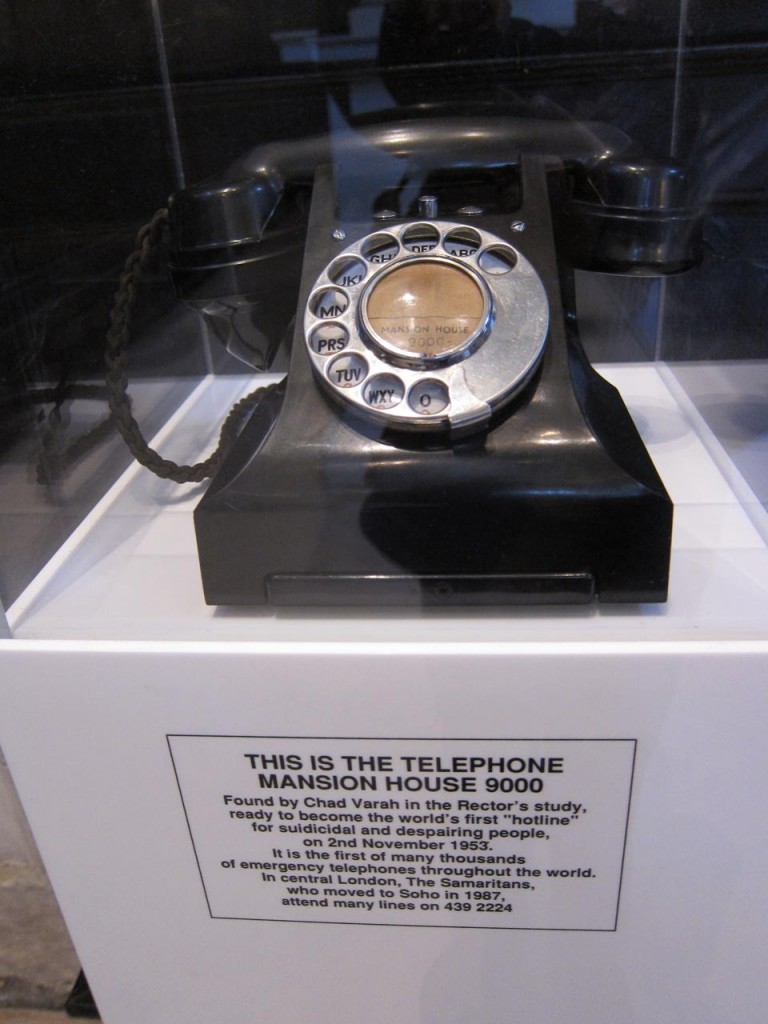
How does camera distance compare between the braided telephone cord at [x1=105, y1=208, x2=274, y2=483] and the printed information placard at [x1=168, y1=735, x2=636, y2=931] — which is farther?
the braided telephone cord at [x1=105, y1=208, x2=274, y2=483]

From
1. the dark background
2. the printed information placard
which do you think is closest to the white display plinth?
the printed information placard

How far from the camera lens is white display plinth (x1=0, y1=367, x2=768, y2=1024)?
1.71ft

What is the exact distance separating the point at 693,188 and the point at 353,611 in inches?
16.0


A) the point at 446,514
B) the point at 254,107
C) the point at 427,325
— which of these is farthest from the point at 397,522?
the point at 254,107

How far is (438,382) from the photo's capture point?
0.53 meters

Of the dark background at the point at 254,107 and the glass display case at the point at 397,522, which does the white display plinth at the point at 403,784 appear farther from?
the dark background at the point at 254,107

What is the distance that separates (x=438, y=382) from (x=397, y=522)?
10cm

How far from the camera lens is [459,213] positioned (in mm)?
614

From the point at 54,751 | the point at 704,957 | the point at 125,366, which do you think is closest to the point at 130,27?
the point at 125,366

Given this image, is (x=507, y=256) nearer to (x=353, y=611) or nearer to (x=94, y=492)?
(x=353, y=611)

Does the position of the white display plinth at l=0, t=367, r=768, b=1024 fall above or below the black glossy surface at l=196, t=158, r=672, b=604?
below

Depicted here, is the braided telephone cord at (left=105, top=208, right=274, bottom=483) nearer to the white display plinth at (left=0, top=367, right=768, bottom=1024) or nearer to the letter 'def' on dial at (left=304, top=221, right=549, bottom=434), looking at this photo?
the white display plinth at (left=0, top=367, right=768, bottom=1024)

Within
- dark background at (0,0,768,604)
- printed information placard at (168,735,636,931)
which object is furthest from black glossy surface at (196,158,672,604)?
dark background at (0,0,768,604)

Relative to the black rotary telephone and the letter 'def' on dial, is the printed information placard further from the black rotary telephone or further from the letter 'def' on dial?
the letter 'def' on dial
